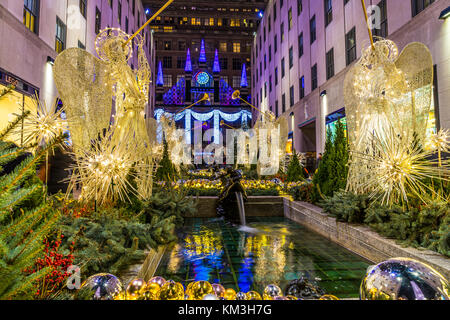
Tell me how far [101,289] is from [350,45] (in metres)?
18.8

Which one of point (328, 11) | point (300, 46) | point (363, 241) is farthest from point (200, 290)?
point (300, 46)

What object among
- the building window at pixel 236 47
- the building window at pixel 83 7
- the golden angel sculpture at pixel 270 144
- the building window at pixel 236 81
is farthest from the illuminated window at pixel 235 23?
the golden angel sculpture at pixel 270 144

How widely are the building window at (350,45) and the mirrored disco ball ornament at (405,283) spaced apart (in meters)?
17.1

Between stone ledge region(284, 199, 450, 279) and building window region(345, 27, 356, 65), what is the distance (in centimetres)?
1256

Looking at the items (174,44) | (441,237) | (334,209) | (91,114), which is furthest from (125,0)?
(441,237)

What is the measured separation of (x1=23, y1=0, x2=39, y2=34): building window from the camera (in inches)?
436

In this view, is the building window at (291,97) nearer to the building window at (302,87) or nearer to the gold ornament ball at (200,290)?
the building window at (302,87)

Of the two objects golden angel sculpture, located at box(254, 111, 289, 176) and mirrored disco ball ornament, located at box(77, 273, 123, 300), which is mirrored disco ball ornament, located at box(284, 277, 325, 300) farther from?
golden angel sculpture, located at box(254, 111, 289, 176)

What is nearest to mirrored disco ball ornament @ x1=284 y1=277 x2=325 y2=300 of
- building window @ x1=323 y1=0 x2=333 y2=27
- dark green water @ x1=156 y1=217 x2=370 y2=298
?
dark green water @ x1=156 y1=217 x2=370 y2=298

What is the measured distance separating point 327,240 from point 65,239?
5.16 meters

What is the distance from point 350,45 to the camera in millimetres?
16156

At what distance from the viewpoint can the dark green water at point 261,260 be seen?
12.1 feet

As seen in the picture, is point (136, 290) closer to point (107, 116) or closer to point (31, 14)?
point (107, 116)

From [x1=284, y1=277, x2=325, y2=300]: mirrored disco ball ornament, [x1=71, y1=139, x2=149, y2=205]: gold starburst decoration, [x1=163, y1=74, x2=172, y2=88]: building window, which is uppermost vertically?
[x1=163, y1=74, x2=172, y2=88]: building window
